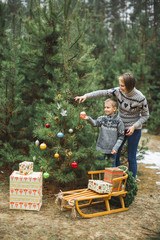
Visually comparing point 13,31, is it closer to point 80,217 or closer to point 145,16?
point 80,217

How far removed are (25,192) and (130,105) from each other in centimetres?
199

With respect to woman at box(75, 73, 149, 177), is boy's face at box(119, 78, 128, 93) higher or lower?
higher

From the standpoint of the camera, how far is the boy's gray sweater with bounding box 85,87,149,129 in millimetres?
3744

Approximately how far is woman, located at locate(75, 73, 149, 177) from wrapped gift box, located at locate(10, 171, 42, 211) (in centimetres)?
135

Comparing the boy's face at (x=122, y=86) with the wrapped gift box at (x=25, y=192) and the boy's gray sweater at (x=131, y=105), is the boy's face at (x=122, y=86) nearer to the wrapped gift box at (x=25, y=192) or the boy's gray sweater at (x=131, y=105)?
the boy's gray sweater at (x=131, y=105)

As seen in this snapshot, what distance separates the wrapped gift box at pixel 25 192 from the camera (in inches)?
129

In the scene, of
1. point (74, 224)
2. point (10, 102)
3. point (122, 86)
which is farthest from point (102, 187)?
point (10, 102)

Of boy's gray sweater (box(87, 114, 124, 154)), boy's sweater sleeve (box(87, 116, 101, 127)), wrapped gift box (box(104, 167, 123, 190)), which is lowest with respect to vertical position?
wrapped gift box (box(104, 167, 123, 190))

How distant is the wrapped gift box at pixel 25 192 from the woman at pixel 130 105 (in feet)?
4.42

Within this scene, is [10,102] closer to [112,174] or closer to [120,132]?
[120,132]

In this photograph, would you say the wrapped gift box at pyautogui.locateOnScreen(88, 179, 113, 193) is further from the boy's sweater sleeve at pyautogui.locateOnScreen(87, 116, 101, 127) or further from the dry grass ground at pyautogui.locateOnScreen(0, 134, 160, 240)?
the boy's sweater sleeve at pyautogui.locateOnScreen(87, 116, 101, 127)

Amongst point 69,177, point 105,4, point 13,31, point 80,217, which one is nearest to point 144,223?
point 80,217

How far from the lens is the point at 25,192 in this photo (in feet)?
10.8

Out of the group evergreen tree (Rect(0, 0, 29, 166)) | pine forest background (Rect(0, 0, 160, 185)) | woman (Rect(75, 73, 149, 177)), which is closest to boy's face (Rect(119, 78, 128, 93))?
woman (Rect(75, 73, 149, 177))
